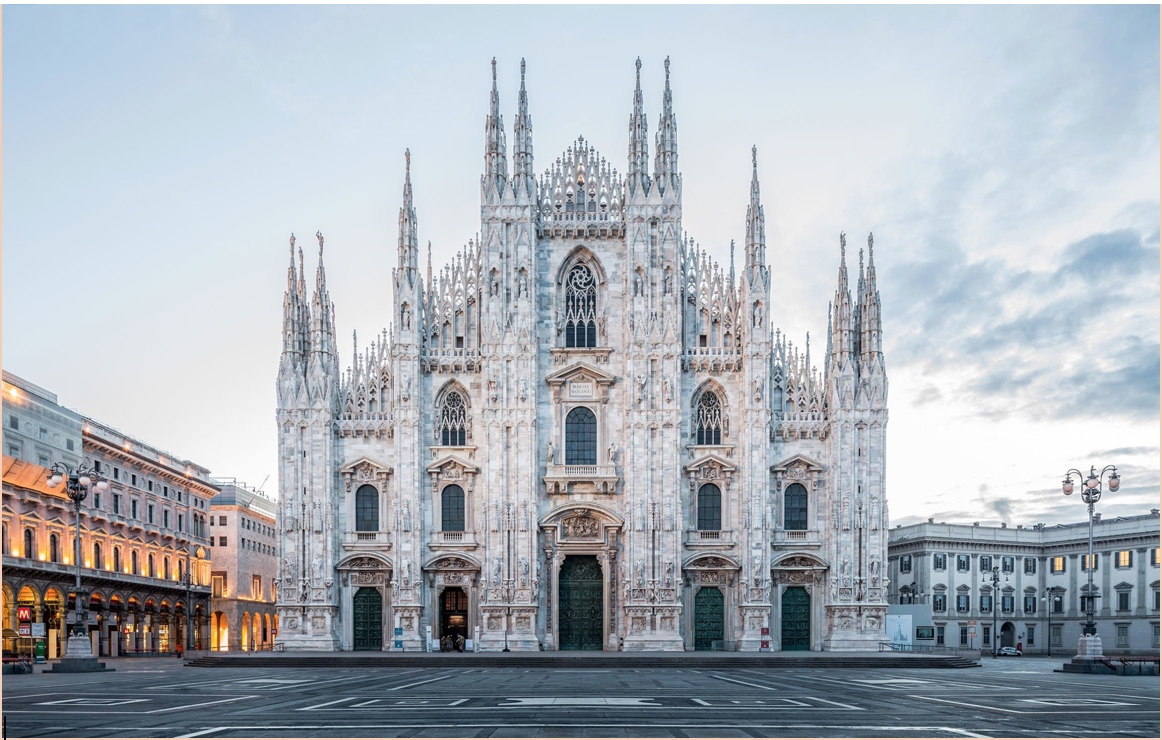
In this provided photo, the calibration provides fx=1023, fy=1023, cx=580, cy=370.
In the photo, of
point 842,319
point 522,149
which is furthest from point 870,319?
point 522,149

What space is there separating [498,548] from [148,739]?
118ft

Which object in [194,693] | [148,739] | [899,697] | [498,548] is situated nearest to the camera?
[148,739]

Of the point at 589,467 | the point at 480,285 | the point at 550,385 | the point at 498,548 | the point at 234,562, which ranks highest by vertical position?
the point at 480,285

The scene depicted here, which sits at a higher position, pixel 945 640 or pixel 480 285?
pixel 480 285

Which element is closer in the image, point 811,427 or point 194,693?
point 194,693

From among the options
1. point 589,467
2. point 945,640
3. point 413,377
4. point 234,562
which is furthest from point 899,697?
point 234,562

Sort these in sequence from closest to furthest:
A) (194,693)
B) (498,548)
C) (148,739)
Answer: (148,739), (194,693), (498,548)

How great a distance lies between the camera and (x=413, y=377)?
52.8 m

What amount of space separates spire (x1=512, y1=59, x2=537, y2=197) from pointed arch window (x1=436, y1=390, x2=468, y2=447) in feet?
38.3

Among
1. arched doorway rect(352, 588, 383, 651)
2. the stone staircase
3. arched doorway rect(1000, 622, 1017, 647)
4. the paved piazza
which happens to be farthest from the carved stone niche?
arched doorway rect(1000, 622, 1017, 647)

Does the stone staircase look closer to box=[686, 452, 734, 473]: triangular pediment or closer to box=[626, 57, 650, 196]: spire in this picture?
box=[686, 452, 734, 473]: triangular pediment

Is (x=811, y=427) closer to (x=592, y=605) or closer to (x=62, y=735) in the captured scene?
(x=592, y=605)

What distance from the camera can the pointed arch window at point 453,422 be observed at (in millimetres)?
53531

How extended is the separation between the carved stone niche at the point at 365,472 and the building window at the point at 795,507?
67.6ft
